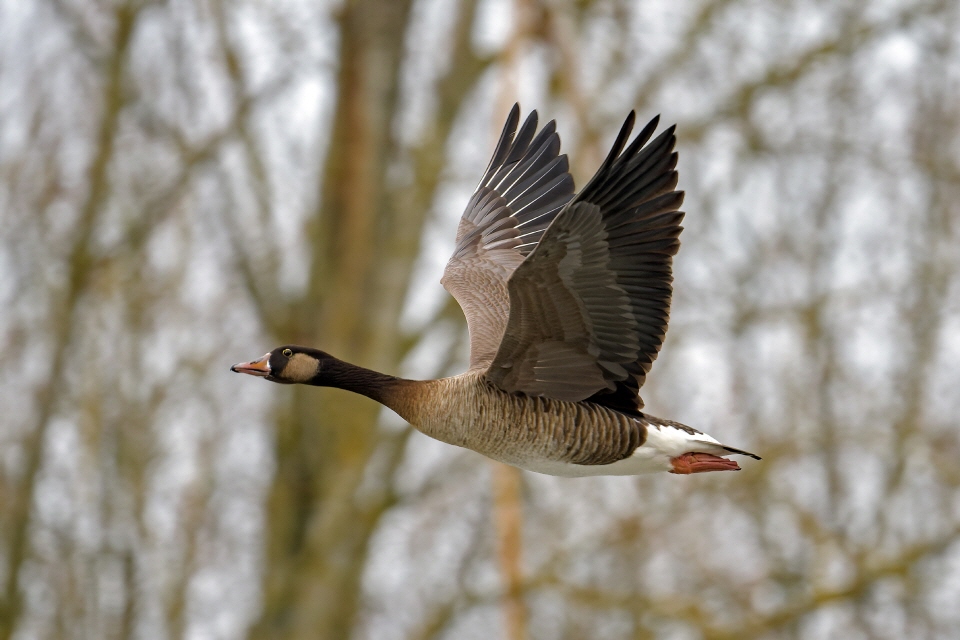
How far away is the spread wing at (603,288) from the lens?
527cm

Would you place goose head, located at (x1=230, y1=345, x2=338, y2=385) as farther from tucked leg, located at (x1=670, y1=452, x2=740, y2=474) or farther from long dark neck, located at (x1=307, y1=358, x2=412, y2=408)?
tucked leg, located at (x1=670, y1=452, x2=740, y2=474)

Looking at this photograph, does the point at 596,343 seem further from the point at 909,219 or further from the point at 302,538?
the point at 909,219

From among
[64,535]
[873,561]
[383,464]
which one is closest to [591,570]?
[383,464]

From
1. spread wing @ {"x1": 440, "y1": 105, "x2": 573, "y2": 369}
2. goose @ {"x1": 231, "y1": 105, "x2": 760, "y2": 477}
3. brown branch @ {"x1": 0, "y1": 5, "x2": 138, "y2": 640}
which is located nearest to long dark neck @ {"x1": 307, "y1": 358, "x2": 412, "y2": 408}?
goose @ {"x1": 231, "y1": 105, "x2": 760, "y2": 477}

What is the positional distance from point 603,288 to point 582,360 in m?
0.40

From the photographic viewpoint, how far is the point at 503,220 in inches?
298

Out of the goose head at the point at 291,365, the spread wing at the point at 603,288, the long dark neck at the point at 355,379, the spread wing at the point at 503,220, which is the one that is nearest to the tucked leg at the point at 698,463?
the spread wing at the point at 603,288

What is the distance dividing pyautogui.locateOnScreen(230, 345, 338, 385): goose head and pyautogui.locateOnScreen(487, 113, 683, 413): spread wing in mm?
895

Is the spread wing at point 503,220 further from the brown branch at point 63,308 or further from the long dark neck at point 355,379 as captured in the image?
the brown branch at point 63,308

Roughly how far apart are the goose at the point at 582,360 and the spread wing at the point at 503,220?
1.47 feet

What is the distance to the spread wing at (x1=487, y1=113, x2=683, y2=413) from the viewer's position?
527cm

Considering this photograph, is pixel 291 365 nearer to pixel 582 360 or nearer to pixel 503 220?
pixel 582 360

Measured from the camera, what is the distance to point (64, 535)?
1449 cm

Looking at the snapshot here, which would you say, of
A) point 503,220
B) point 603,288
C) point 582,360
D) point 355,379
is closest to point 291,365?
point 355,379
